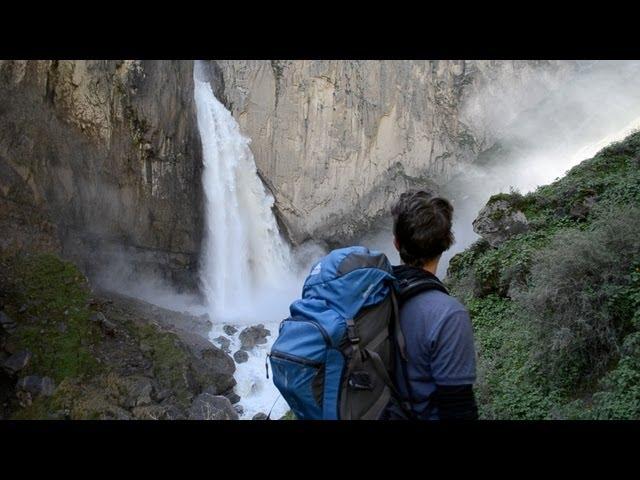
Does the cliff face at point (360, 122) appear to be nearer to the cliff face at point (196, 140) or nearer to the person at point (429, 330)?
the cliff face at point (196, 140)

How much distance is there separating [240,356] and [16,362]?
21.7 ft

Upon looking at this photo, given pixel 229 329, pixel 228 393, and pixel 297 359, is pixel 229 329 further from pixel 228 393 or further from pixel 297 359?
pixel 297 359

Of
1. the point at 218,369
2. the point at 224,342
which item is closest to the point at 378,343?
the point at 218,369

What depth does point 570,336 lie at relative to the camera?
13.7ft

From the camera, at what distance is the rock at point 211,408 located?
1053cm

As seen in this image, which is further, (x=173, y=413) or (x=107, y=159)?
(x=107, y=159)

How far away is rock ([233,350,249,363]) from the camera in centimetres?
1495

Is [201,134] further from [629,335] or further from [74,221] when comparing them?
[629,335]

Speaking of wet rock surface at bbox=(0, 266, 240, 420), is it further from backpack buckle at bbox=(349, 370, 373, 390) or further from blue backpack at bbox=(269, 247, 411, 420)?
backpack buckle at bbox=(349, 370, 373, 390)

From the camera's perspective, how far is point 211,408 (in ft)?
35.9

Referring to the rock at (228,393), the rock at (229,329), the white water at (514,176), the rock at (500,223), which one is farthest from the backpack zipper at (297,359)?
the white water at (514,176)

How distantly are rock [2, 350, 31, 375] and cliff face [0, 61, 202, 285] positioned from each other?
3260 millimetres

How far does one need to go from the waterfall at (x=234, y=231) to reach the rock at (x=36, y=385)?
9.39 m
